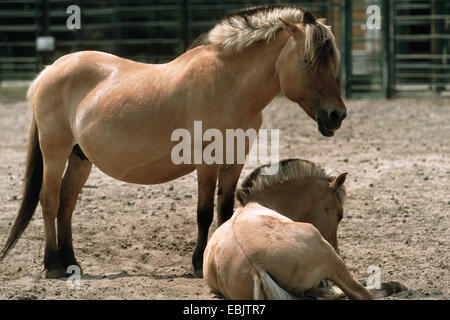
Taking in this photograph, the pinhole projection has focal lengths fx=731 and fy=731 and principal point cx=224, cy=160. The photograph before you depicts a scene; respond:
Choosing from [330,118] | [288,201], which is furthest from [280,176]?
[330,118]

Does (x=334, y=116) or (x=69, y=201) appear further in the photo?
(x=69, y=201)

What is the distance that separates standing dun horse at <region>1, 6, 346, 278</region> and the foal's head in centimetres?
29

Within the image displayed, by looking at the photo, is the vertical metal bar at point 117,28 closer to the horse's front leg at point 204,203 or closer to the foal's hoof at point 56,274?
the foal's hoof at point 56,274

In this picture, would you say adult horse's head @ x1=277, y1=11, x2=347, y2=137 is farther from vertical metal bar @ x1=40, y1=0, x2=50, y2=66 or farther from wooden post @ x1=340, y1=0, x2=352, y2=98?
vertical metal bar @ x1=40, y1=0, x2=50, y2=66

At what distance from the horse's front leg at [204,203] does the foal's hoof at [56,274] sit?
37.5 inches

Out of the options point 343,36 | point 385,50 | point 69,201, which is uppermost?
point 343,36

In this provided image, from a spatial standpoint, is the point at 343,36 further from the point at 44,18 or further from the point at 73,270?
the point at 73,270

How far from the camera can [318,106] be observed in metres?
4.68

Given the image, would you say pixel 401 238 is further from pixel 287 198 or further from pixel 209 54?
pixel 209 54

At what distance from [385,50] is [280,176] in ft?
31.4

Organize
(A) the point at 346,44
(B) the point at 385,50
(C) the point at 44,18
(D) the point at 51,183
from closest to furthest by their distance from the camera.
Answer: (D) the point at 51,183 < (B) the point at 385,50 < (A) the point at 346,44 < (C) the point at 44,18

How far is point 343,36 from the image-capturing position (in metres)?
13.8

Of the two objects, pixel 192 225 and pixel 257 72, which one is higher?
pixel 257 72

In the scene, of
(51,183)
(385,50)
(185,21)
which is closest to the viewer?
(51,183)
